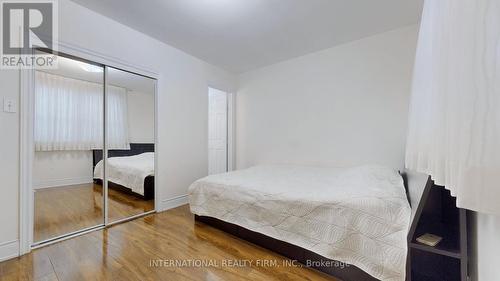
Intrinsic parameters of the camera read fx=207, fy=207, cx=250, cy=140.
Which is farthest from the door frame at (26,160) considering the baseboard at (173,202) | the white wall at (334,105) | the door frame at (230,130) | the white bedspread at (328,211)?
the white wall at (334,105)

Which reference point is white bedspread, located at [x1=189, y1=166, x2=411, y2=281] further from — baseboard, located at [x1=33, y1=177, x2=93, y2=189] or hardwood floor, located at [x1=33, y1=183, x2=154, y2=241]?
baseboard, located at [x1=33, y1=177, x2=93, y2=189]

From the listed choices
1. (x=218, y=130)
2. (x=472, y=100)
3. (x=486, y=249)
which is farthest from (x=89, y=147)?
(x=486, y=249)

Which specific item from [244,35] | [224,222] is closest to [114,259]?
[224,222]

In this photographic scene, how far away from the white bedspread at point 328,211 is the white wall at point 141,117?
1045 millimetres

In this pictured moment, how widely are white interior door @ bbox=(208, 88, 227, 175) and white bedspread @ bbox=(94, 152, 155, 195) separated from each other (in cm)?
147

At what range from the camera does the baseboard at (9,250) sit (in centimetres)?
166

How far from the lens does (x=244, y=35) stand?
2711 millimetres

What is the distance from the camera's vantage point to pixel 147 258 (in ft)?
5.71

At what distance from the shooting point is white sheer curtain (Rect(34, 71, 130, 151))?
1.96m

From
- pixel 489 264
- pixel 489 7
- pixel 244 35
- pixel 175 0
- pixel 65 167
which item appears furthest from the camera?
pixel 244 35

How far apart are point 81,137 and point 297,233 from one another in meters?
2.43

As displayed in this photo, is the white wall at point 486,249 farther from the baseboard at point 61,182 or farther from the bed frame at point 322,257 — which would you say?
the baseboard at point 61,182

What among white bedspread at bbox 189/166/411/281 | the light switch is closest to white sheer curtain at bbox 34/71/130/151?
the light switch

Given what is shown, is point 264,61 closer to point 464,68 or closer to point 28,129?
point 28,129
